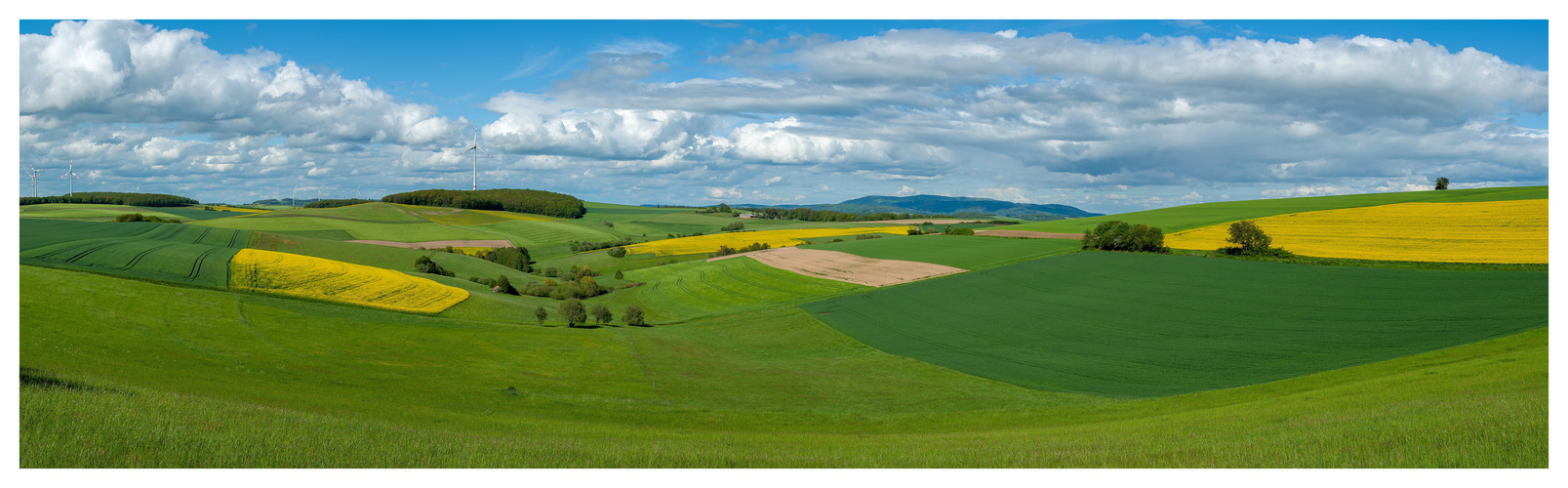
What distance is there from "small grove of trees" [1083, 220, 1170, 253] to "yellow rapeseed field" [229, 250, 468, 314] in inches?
2199

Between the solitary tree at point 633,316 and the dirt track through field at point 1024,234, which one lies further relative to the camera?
the dirt track through field at point 1024,234

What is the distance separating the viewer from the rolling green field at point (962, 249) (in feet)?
198

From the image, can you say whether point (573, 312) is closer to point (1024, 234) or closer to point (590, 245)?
point (1024, 234)

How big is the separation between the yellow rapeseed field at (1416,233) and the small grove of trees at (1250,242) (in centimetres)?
207

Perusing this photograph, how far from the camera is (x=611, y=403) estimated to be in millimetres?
23406

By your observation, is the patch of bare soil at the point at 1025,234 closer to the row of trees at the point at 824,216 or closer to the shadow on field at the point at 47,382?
the row of trees at the point at 824,216

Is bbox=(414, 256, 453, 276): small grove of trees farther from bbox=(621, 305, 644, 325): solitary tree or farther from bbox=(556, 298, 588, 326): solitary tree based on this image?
bbox=(621, 305, 644, 325): solitary tree

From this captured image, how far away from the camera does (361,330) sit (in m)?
34.4

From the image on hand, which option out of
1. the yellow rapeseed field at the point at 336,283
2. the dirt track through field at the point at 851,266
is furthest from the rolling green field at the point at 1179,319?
the yellow rapeseed field at the point at 336,283

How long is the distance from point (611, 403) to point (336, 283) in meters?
32.4

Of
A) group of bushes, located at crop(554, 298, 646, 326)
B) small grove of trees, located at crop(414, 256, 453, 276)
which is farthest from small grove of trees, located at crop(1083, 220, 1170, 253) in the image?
small grove of trees, located at crop(414, 256, 453, 276)

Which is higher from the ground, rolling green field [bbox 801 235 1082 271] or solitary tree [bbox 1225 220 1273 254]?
solitary tree [bbox 1225 220 1273 254]

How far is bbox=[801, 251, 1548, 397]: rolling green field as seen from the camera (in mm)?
26391

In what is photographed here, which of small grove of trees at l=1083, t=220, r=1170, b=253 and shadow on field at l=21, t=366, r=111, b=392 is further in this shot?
small grove of trees at l=1083, t=220, r=1170, b=253
